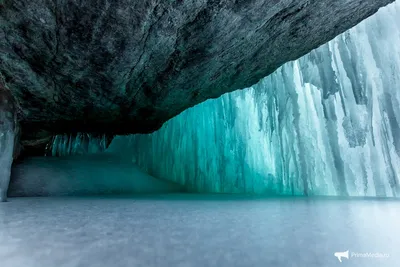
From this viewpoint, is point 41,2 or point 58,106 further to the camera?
point 58,106

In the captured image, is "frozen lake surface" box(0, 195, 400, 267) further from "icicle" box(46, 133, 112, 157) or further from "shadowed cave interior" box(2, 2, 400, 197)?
"icicle" box(46, 133, 112, 157)

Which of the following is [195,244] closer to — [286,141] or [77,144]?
[286,141]

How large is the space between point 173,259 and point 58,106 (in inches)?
194

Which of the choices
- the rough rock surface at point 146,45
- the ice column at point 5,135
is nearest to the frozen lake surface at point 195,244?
the rough rock surface at point 146,45

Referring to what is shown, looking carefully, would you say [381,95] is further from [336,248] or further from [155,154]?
[155,154]

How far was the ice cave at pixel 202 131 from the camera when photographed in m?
1.06

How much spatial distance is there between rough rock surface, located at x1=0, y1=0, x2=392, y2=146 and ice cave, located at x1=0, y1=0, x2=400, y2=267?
23 millimetres

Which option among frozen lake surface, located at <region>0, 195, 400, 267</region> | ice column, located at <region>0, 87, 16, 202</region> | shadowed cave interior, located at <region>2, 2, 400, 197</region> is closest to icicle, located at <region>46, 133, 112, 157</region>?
shadowed cave interior, located at <region>2, 2, 400, 197</region>

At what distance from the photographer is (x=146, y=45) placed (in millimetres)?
3217

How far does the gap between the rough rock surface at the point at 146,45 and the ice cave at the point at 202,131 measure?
0.08 ft

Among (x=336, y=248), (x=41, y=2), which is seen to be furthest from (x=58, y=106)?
(x=336, y=248)

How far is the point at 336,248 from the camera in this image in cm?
93

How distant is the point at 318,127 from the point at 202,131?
3654mm

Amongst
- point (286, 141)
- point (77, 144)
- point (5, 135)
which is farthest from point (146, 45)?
point (77, 144)
